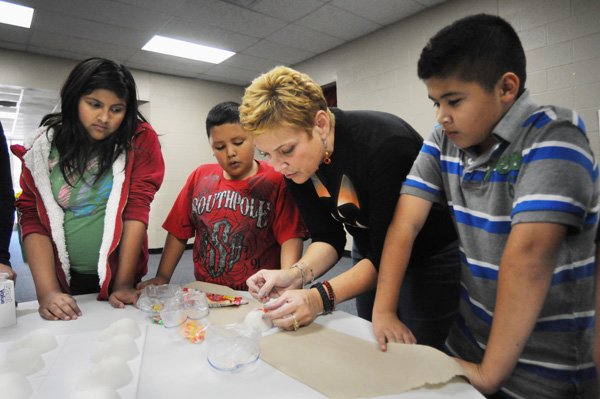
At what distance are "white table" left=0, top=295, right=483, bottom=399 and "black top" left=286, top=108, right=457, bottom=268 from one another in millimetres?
275

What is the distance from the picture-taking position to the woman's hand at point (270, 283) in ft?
3.33

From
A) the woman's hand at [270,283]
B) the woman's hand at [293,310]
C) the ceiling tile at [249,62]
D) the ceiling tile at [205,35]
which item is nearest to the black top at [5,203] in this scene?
the woman's hand at [270,283]

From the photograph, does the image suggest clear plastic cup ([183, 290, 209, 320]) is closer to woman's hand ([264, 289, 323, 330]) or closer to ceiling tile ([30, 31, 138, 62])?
woman's hand ([264, 289, 323, 330])

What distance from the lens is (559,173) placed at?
606mm

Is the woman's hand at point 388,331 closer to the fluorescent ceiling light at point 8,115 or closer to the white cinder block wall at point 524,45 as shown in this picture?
the white cinder block wall at point 524,45

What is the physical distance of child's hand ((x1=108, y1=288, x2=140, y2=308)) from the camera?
3.51ft

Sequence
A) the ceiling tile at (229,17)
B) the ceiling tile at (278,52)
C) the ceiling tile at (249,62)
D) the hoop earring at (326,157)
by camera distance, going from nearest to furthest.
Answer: the hoop earring at (326,157), the ceiling tile at (229,17), the ceiling tile at (278,52), the ceiling tile at (249,62)

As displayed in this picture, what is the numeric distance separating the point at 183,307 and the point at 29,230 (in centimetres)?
59

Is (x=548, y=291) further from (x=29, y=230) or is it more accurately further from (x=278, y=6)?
(x=278, y=6)

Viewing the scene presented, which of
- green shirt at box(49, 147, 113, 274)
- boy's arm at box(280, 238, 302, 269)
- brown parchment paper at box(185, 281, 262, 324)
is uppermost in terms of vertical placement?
green shirt at box(49, 147, 113, 274)

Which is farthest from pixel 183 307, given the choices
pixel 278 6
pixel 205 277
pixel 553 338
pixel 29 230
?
pixel 278 6

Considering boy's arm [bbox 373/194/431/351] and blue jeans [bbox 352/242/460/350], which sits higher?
boy's arm [bbox 373/194/431/351]

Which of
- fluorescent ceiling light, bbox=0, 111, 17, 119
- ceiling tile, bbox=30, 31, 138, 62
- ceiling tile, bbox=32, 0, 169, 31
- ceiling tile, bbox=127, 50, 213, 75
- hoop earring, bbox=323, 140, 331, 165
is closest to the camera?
hoop earring, bbox=323, 140, 331, 165

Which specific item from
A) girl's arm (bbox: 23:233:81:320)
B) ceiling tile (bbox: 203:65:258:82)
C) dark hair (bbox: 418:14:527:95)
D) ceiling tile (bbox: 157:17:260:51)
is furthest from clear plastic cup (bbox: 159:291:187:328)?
ceiling tile (bbox: 203:65:258:82)
